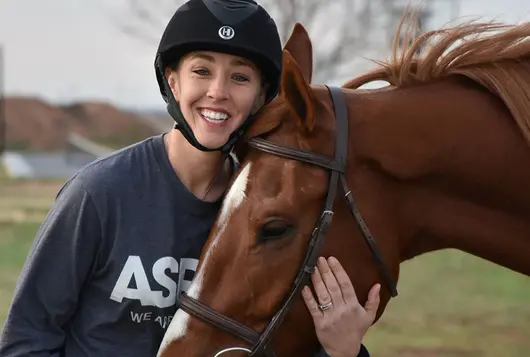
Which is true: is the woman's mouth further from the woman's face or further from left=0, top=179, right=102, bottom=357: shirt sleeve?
left=0, top=179, right=102, bottom=357: shirt sleeve

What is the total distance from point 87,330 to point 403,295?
754 centimetres

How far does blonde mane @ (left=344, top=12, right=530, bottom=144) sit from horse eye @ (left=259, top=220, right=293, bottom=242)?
0.64 meters

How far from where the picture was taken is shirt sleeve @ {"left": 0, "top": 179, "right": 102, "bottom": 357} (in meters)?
2.39

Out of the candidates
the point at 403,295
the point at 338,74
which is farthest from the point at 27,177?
the point at 403,295

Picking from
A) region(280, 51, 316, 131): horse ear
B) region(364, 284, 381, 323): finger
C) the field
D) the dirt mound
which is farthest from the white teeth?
the dirt mound

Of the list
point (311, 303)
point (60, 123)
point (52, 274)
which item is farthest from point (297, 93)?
point (60, 123)

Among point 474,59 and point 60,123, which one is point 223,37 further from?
point 60,123

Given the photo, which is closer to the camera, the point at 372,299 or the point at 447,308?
the point at 372,299

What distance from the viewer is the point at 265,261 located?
2.27 metres

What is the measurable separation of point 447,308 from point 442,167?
264 inches

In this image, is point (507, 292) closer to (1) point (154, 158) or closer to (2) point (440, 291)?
(2) point (440, 291)

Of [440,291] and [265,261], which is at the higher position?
[265,261]

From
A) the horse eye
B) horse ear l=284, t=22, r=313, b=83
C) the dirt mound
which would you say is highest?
horse ear l=284, t=22, r=313, b=83

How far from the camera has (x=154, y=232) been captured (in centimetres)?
248
